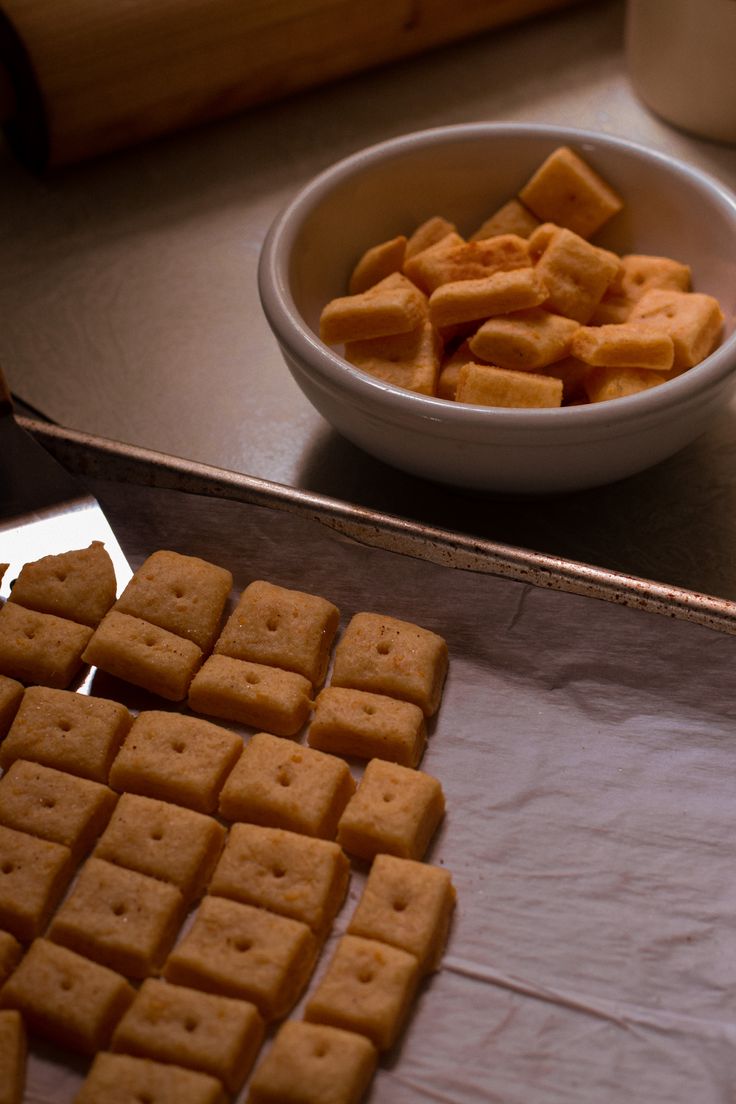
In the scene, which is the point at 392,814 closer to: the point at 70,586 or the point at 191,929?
the point at 191,929

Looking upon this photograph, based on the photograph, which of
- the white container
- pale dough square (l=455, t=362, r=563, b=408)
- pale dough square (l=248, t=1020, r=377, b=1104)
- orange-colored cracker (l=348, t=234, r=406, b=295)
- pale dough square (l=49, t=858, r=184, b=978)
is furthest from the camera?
the white container

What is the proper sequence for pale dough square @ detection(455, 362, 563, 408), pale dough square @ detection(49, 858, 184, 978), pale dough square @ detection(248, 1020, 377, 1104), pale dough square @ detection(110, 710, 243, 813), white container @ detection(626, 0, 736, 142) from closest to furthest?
1. pale dough square @ detection(248, 1020, 377, 1104)
2. pale dough square @ detection(49, 858, 184, 978)
3. pale dough square @ detection(110, 710, 243, 813)
4. pale dough square @ detection(455, 362, 563, 408)
5. white container @ detection(626, 0, 736, 142)

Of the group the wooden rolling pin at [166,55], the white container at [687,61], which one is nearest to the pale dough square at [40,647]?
the wooden rolling pin at [166,55]

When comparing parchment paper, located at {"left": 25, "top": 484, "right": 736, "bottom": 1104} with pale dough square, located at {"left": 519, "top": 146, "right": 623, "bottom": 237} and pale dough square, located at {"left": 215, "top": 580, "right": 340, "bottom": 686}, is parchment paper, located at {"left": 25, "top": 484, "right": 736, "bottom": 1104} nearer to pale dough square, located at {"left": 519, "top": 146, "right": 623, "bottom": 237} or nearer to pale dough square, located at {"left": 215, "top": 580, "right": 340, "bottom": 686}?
pale dough square, located at {"left": 215, "top": 580, "right": 340, "bottom": 686}

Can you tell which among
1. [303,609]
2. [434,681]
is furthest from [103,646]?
[434,681]

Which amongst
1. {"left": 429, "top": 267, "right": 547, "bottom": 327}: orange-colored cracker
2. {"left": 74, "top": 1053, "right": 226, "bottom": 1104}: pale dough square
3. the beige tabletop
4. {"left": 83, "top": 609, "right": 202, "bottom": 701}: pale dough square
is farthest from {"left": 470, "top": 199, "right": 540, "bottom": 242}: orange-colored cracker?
{"left": 74, "top": 1053, "right": 226, "bottom": 1104}: pale dough square

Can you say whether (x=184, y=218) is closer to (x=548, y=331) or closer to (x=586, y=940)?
(x=548, y=331)

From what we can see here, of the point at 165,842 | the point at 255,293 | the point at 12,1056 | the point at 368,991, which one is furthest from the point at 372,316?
the point at 12,1056
